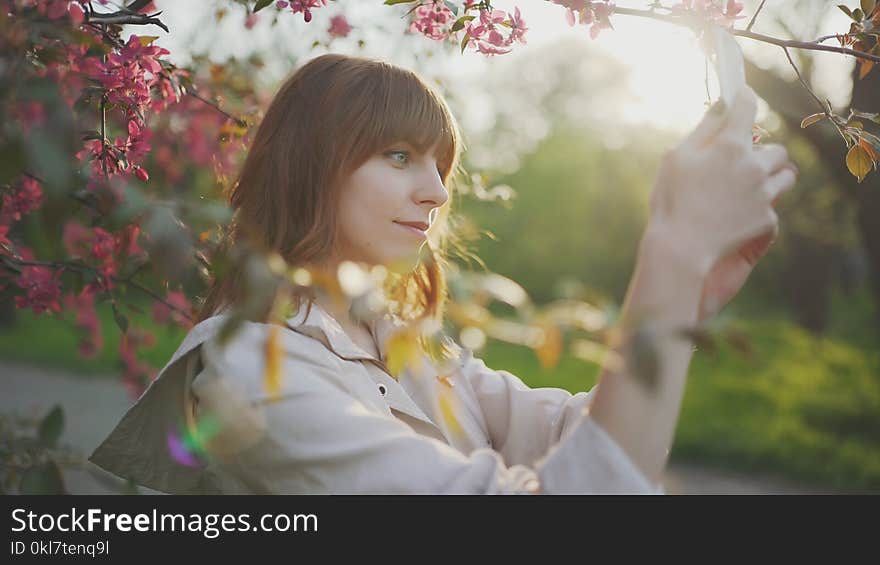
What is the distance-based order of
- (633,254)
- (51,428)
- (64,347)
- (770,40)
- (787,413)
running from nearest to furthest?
(51,428), (770,40), (787,413), (64,347), (633,254)

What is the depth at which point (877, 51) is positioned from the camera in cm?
147

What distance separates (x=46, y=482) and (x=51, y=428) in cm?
11

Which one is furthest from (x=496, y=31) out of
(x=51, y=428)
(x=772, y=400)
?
(x=772, y=400)

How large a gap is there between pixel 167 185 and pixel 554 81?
18.5 meters

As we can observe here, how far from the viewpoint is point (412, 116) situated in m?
1.60

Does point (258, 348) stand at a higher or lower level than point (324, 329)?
lower

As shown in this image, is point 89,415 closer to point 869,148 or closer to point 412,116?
point 412,116

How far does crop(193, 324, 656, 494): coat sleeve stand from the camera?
3.49 ft

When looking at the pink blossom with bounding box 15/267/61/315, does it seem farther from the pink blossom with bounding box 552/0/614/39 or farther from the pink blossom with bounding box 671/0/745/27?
the pink blossom with bounding box 671/0/745/27

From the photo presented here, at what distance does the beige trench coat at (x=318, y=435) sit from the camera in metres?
0.97

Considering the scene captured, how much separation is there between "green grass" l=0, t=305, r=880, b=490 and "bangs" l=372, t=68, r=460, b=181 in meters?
2.55
